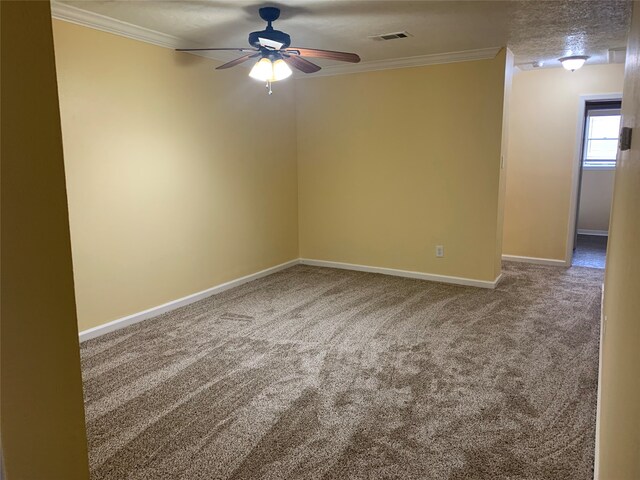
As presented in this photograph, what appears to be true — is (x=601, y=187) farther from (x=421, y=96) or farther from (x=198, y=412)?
(x=198, y=412)

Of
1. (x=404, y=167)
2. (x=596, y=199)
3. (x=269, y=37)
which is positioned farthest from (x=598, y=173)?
(x=269, y=37)

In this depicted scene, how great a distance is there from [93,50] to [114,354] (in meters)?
2.21

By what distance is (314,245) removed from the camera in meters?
6.07

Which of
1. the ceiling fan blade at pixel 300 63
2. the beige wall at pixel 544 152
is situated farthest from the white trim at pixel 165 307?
the beige wall at pixel 544 152

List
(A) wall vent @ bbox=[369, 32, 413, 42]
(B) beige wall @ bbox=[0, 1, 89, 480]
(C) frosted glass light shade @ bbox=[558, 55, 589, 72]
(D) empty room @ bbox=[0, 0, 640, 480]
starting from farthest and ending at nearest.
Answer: (C) frosted glass light shade @ bbox=[558, 55, 589, 72], (A) wall vent @ bbox=[369, 32, 413, 42], (D) empty room @ bbox=[0, 0, 640, 480], (B) beige wall @ bbox=[0, 1, 89, 480]

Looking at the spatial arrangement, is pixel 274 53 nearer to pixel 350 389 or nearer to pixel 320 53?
pixel 320 53

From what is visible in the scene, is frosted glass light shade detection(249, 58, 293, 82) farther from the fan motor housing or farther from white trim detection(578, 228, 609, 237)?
white trim detection(578, 228, 609, 237)

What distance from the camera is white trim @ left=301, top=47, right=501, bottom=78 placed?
465cm

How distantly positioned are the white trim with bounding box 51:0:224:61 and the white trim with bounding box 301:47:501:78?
173 centimetres

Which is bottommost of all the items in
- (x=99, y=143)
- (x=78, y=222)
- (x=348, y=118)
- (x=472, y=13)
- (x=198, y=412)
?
(x=198, y=412)

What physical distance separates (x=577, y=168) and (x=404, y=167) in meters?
2.19

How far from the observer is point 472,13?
3.42 meters

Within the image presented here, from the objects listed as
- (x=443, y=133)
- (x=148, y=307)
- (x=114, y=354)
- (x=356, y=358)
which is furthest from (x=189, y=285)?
(x=443, y=133)

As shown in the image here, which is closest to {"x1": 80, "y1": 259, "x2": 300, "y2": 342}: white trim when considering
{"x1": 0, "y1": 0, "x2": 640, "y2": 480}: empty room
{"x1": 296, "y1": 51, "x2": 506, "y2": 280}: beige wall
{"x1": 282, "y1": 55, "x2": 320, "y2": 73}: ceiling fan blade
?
{"x1": 0, "y1": 0, "x2": 640, "y2": 480}: empty room
